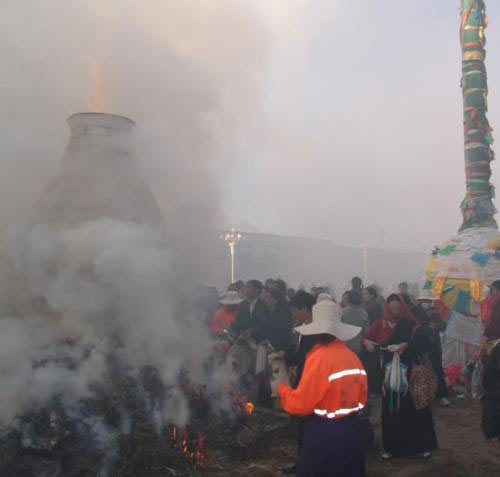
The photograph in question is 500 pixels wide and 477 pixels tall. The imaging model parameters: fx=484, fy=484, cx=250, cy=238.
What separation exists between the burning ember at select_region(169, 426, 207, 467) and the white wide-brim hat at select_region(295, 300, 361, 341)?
200cm

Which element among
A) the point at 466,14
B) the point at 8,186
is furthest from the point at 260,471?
the point at 466,14

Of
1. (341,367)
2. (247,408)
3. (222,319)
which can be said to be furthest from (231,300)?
(341,367)

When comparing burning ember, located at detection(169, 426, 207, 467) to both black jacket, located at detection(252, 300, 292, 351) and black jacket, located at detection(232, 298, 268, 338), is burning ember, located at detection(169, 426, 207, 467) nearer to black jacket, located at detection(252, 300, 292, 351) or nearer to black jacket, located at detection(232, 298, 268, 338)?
black jacket, located at detection(252, 300, 292, 351)

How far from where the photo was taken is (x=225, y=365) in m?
5.89

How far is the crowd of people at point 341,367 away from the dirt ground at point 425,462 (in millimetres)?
150

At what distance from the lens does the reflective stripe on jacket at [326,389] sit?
2783 mm

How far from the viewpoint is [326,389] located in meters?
2.79

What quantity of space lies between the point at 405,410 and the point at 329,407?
228 cm

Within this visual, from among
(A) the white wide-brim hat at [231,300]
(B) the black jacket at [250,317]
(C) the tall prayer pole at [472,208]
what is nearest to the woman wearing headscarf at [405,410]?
(B) the black jacket at [250,317]

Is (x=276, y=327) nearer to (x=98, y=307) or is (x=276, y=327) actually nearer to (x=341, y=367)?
(x=98, y=307)

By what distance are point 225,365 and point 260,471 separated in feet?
5.60

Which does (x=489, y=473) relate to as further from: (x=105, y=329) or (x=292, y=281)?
(x=292, y=281)

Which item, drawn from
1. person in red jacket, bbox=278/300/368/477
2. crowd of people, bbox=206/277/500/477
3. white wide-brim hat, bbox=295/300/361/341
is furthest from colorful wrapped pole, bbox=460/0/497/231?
person in red jacket, bbox=278/300/368/477

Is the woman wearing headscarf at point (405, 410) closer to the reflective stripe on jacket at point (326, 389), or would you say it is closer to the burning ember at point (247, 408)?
the burning ember at point (247, 408)
